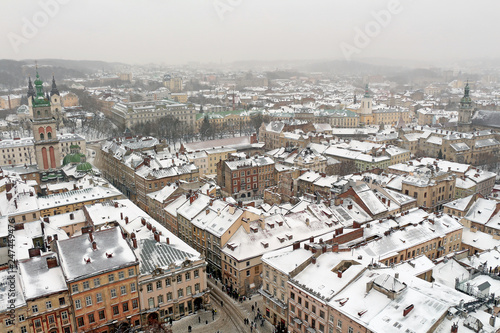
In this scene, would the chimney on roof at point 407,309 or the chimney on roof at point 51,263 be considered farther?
the chimney on roof at point 51,263

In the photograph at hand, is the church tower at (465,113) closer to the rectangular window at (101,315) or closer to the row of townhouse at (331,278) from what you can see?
the row of townhouse at (331,278)

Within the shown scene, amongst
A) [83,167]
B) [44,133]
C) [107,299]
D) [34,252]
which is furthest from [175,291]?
[44,133]

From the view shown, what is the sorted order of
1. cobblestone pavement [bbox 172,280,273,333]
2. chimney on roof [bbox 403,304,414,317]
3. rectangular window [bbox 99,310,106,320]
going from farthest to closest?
cobblestone pavement [bbox 172,280,273,333] → rectangular window [bbox 99,310,106,320] → chimney on roof [bbox 403,304,414,317]

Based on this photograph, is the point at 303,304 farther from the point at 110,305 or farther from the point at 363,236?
the point at 110,305

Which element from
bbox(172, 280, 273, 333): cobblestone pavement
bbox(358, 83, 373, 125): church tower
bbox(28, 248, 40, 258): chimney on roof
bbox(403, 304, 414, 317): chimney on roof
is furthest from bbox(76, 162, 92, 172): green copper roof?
bbox(358, 83, 373, 125): church tower

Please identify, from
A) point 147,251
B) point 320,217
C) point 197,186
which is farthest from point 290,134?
point 147,251

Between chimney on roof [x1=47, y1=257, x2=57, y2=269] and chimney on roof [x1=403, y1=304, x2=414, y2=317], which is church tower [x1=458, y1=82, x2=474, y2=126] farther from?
chimney on roof [x1=47, y1=257, x2=57, y2=269]

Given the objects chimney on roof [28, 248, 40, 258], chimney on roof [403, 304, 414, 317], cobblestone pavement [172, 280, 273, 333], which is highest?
chimney on roof [28, 248, 40, 258]

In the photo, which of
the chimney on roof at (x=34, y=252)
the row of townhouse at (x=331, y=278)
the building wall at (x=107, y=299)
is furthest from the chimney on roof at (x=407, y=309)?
the chimney on roof at (x=34, y=252)
